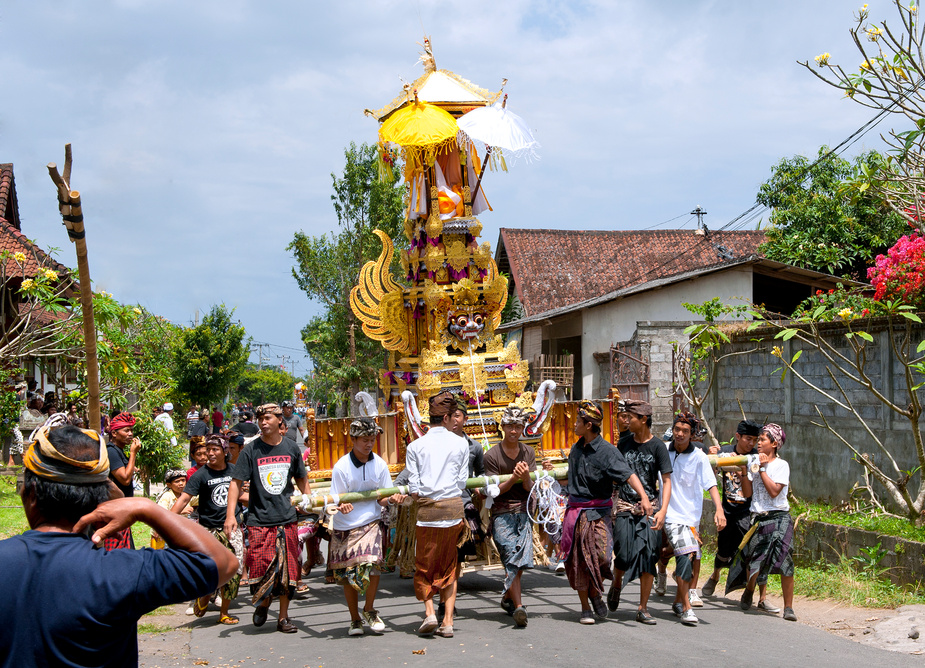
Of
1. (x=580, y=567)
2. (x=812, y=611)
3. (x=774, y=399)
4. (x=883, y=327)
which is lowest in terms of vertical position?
(x=812, y=611)

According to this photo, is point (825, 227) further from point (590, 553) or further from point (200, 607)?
point (200, 607)

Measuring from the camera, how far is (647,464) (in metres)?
7.14

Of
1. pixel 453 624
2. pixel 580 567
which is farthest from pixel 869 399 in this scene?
pixel 453 624

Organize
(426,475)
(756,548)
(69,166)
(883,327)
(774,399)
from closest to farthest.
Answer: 1. (69,166)
2. (426,475)
3. (756,548)
4. (883,327)
5. (774,399)

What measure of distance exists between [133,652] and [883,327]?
882 cm

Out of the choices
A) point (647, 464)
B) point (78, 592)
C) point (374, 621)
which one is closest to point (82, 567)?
point (78, 592)

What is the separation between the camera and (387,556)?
8414 millimetres

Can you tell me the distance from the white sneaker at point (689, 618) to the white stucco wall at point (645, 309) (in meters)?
12.9

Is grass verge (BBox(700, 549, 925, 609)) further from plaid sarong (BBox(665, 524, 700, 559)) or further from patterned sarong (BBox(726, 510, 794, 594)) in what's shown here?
plaid sarong (BBox(665, 524, 700, 559))

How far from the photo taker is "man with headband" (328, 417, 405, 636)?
6758 millimetres

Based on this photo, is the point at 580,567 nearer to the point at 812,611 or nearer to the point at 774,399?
the point at 812,611

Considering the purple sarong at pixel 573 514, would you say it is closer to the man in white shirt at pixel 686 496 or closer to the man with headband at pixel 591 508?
the man with headband at pixel 591 508

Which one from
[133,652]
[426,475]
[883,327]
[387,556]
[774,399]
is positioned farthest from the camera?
[774,399]

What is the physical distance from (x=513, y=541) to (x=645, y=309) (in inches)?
542
